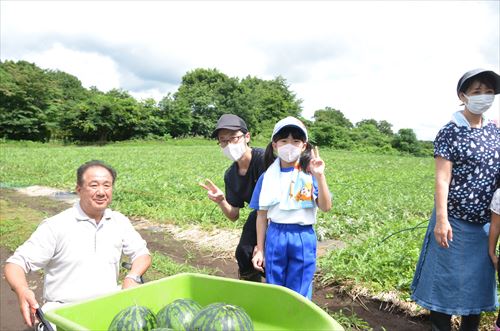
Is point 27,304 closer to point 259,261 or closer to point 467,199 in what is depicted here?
point 259,261

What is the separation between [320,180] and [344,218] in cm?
515

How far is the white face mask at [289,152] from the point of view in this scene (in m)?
2.95

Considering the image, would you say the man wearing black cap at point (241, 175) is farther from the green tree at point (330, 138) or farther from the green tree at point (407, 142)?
the green tree at point (407, 142)

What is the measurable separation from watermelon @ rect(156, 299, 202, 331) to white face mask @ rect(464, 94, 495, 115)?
8.14 ft

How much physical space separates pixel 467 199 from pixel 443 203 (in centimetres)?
18

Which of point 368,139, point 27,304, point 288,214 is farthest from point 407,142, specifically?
point 27,304

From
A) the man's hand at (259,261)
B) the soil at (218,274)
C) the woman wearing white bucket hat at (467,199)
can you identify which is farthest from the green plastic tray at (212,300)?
the soil at (218,274)

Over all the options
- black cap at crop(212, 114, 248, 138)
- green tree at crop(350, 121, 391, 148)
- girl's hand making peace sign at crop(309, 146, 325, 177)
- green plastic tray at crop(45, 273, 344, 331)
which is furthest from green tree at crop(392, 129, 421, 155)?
green plastic tray at crop(45, 273, 344, 331)

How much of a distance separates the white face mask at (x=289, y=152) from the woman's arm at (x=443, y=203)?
1.04m

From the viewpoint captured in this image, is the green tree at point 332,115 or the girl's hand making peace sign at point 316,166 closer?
the girl's hand making peace sign at point 316,166

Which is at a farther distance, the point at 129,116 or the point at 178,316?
the point at 129,116

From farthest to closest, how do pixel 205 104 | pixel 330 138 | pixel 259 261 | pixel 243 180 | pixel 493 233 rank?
pixel 205 104, pixel 330 138, pixel 243 180, pixel 259 261, pixel 493 233

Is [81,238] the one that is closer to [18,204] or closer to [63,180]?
[18,204]

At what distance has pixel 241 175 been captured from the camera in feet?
11.8
